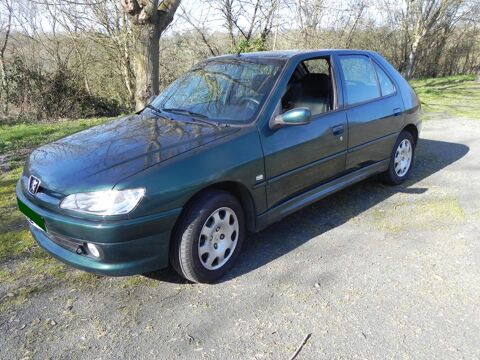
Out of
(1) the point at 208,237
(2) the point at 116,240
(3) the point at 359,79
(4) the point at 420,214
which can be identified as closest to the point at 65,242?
(2) the point at 116,240

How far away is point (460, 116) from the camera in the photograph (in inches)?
399

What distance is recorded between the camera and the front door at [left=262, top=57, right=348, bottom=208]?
352cm

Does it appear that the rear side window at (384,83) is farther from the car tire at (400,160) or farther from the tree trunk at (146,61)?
the tree trunk at (146,61)

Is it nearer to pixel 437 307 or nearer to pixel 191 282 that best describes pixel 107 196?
pixel 191 282

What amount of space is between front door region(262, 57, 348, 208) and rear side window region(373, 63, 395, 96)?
903mm

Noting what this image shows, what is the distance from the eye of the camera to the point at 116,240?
2684 mm

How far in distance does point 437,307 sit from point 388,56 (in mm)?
23646

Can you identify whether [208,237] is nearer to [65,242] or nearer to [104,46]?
[65,242]

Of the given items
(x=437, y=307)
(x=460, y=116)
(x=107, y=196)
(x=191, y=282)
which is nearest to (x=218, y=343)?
(x=191, y=282)

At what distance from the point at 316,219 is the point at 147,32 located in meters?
5.79

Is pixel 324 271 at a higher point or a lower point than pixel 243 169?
lower

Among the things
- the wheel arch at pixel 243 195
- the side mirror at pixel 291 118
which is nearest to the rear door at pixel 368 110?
the side mirror at pixel 291 118

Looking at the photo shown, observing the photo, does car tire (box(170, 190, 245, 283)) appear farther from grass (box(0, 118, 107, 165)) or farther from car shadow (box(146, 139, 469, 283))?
grass (box(0, 118, 107, 165))

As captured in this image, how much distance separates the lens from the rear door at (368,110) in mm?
4324
